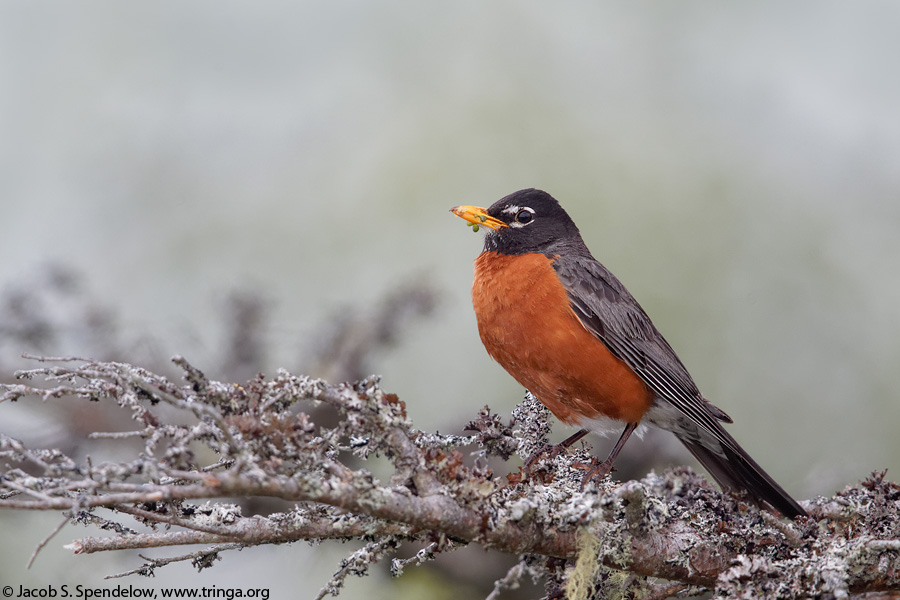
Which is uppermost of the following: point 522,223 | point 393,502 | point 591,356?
point 522,223

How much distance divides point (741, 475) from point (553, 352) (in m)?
1.07

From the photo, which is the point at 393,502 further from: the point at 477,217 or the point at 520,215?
the point at 520,215

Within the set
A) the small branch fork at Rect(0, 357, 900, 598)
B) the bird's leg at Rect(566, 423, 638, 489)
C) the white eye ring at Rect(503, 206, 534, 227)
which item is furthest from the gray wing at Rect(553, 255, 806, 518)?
the small branch fork at Rect(0, 357, 900, 598)

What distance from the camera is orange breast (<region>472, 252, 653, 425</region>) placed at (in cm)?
394

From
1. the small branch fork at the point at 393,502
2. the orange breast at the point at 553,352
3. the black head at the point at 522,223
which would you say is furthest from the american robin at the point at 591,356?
the small branch fork at the point at 393,502

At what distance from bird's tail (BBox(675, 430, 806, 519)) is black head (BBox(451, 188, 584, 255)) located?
132cm

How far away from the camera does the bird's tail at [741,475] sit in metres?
3.53

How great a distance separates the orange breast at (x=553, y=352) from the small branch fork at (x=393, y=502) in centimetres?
92

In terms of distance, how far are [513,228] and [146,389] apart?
8.98 feet

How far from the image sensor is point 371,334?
438cm

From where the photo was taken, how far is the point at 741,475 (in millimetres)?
3885

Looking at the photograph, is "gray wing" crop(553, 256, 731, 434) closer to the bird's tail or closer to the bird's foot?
the bird's tail

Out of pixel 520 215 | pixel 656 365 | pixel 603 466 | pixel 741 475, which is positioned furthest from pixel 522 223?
pixel 741 475

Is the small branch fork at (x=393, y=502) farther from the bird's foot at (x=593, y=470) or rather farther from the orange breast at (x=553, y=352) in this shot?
the orange breast at (x=553, y=352)
